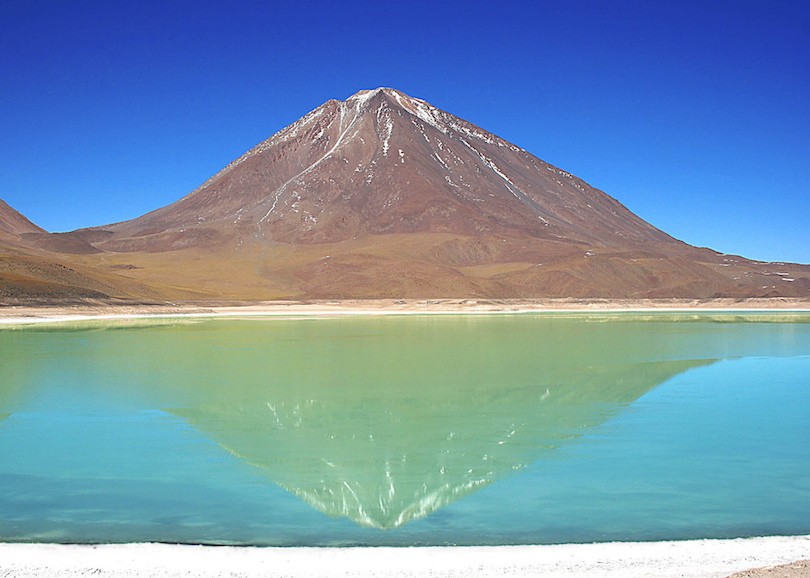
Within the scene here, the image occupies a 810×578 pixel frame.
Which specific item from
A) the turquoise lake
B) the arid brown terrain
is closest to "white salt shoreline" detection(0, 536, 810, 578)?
the turquoise lake

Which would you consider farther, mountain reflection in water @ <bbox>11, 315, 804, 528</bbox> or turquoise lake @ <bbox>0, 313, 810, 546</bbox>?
mountain reflection in water @ <bbox>11, 315, 804, 528</bbox>

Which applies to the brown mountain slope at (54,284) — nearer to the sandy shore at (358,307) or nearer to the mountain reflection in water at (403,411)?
the sandy shore at (358,307)

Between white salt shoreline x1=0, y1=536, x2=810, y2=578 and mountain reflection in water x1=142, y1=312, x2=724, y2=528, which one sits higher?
mountain reflection in water x1=142, y1=312, x2=724, y2=528

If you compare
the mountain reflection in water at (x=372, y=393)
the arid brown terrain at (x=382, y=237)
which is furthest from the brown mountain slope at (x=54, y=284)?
the mountain reflection in water at (x=372, y=393)

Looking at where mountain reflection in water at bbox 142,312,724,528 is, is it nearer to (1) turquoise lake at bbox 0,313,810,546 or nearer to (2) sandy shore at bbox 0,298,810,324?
(1) turquoise lake at bbox 0,313,810,546

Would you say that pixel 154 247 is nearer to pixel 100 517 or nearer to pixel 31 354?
pixel 31 354

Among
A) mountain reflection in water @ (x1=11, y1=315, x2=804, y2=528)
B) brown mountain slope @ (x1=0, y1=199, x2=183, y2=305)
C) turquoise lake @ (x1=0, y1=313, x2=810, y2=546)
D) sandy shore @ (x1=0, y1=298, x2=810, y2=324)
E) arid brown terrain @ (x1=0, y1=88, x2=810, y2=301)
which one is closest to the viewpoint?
turquoise lake @ (x1=0, y1=313, x2=810, y2=546)

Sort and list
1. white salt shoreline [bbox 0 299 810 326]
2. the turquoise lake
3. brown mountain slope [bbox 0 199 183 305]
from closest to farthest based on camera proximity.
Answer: the turquoise lake → white salt shoreline [bbox 0 299 810 326] → brown mountain slope [bbox 0 199 183 305]
